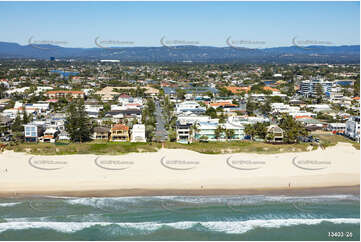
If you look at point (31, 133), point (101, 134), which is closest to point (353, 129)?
point (101, 134)

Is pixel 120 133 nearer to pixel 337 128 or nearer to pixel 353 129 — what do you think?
pixel 353 129

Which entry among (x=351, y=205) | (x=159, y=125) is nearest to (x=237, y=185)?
(x=351, y=205)

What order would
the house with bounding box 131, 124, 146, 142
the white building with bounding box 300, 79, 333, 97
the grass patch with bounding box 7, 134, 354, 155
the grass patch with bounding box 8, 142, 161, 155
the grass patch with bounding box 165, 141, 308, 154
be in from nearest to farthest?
the grass patch with bounding box 8, 142, 161, 155 → the grass patch with bounding box 7, 134, 354, 155 → the grass patch with bounding box 165, 141, 308, 154 → the house with bounding box 131, 124, 146, 142 → the white building with bounding box 300, 79, 333, 97

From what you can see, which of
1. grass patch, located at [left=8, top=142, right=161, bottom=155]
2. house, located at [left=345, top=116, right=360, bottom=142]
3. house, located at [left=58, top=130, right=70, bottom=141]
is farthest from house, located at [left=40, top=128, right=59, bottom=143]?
house, located at [left=345, top=116, right=360, bottom=142]

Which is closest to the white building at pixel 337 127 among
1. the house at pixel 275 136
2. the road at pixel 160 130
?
the house at pixel 275 136

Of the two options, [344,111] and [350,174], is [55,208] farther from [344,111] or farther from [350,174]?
[344,111]

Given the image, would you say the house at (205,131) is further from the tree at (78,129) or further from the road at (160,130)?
the tree at (78,129)

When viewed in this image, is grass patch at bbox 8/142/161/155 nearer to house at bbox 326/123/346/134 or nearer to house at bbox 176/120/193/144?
house at bbox 176/120/193/144
